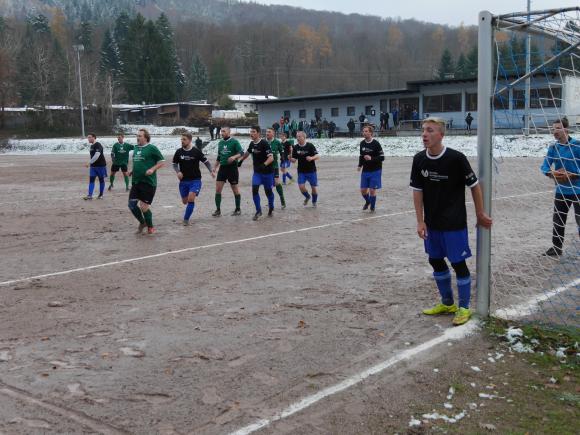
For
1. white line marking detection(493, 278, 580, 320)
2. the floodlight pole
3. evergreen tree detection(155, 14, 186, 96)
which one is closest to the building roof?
evergreen tree detection(155, 14, 186, 96)

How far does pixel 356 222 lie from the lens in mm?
12273

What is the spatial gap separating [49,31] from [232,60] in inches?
1551

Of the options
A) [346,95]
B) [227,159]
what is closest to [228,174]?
[227,159]

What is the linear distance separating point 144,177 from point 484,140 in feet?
23.5

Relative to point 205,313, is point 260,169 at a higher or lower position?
higher

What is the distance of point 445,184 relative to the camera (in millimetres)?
5586

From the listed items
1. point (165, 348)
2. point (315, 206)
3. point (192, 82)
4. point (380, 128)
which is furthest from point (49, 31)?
point (165, 348)

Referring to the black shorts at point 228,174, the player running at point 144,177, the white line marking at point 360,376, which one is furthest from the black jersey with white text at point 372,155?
the white line marking at point 360,376

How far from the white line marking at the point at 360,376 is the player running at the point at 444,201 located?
188mm

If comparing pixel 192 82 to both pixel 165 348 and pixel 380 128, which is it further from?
pixel 165 348

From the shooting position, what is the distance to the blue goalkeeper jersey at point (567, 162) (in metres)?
8.03

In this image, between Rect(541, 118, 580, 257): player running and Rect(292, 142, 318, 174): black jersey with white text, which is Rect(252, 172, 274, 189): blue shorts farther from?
Rect(541, 118, 580, 257): player running

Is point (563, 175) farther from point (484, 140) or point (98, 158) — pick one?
point (98, 158)

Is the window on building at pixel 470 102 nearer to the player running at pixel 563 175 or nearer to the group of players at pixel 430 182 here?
the group of players at pixel 430 182
